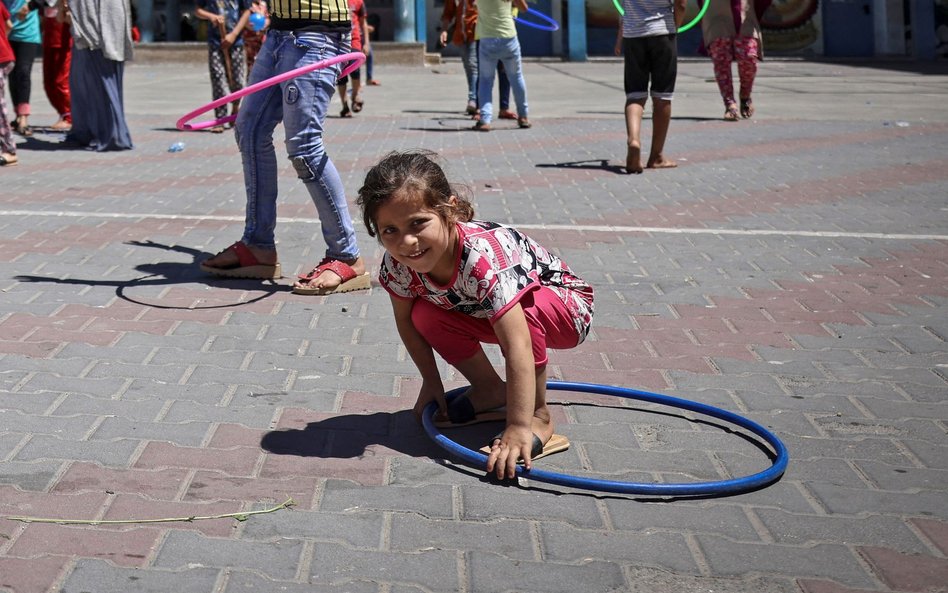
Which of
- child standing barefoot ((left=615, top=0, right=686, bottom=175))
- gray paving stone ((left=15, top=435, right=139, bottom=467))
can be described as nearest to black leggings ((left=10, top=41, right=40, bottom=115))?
child standing barefoot ((left=615, top=0, right=686, bottom=175))

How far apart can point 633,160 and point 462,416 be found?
651 centimetres

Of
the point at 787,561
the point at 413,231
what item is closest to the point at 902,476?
the point at 787,561

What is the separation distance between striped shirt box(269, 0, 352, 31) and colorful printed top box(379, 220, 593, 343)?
229 centimetres

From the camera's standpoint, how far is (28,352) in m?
4.89

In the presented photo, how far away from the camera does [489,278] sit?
3.61m

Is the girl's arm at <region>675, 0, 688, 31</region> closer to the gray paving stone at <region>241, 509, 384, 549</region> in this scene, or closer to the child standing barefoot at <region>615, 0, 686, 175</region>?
the child standing barefoot at <region>615, 0, 686, 175</region>

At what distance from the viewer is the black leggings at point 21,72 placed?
12.9m

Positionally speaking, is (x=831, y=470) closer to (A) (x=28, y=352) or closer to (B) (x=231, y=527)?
(B) (x=231, y=527)

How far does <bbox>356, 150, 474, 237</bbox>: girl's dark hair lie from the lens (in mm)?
3508

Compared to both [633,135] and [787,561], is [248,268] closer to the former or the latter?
[787,561]

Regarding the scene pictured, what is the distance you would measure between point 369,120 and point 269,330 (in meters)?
9.63

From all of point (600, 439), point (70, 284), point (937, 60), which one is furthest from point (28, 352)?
point (937, 60)

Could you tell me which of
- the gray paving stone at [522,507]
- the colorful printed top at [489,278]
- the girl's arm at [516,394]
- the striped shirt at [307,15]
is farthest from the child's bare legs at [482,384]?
the striped shirt at [307,15]

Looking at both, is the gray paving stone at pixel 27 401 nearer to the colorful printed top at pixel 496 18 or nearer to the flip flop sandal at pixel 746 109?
the colorful printed top at pixel 496 18
